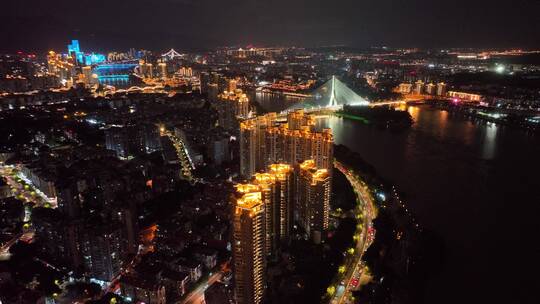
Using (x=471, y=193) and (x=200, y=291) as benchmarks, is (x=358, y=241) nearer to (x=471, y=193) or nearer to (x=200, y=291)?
(x=200, y=291)

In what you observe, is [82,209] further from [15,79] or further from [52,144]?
[15,79]

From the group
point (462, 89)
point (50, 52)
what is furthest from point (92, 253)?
point (50, 52)

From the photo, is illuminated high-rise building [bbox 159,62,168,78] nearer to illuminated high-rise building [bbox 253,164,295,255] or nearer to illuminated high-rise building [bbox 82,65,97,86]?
illuminated high-rise building [bbox 82,65,97,86]

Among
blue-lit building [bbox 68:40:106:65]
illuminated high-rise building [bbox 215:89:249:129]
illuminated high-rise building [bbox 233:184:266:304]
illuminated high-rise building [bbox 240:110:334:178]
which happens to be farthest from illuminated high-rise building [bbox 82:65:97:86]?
illuminated high-rise building [bbox 233:184:266:304]

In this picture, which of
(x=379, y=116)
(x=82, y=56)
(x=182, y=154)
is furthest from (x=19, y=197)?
(x=82, y=56)

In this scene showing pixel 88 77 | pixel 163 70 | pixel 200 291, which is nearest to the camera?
pixel 200 291

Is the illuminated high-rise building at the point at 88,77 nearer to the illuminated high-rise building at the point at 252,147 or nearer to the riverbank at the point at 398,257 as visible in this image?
the illuminated high-rise building at the point at 252,147

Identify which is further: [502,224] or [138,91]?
[138,91]
